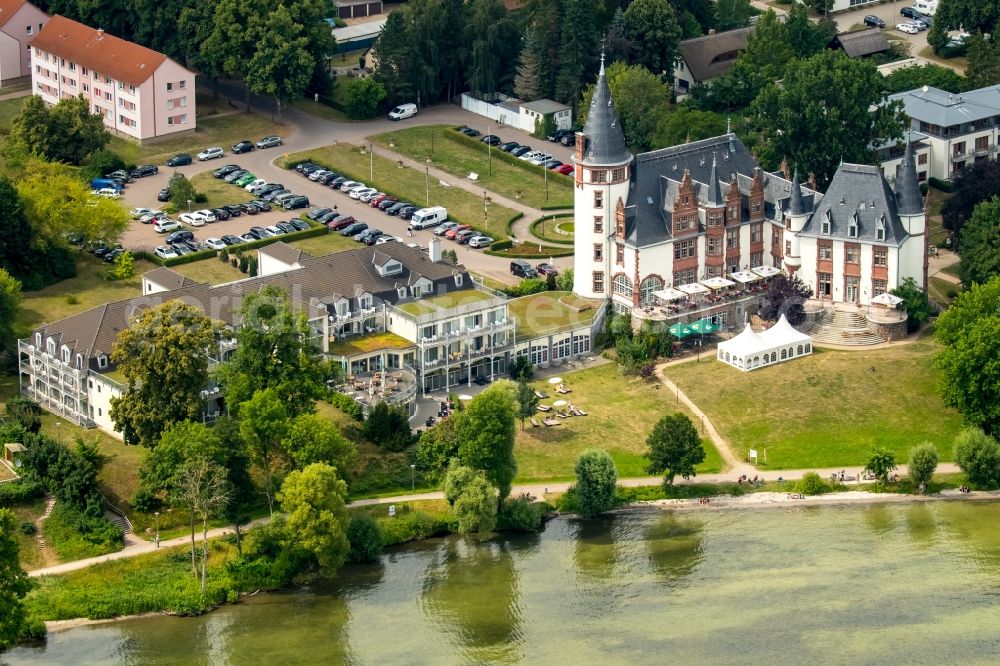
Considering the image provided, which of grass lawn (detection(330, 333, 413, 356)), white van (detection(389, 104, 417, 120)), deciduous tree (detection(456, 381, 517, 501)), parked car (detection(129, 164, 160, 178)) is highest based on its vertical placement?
white van (detection(389, 104, 417, 120))

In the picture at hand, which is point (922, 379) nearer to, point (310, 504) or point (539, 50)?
point (310, 504)

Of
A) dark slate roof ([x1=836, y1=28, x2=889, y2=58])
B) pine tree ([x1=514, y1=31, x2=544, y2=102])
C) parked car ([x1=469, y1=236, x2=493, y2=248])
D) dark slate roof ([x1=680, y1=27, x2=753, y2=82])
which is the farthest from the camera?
dark slate roof ([x1=836, y1=28, x2=889, y2=58])

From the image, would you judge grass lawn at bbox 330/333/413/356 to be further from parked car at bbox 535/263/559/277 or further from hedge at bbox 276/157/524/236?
hedge at bbox 276/157/524/236

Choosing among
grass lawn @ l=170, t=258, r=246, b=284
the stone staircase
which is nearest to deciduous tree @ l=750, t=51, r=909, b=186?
the stone staircase

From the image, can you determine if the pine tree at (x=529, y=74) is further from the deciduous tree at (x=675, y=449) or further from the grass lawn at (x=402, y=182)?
the deciduous tree at (x=675, y=449)

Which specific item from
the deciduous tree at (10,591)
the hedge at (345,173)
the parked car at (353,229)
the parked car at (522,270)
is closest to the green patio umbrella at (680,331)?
the parked car at (522,270)

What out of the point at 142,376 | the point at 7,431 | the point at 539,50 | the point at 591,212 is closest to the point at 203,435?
the point at 142,376
